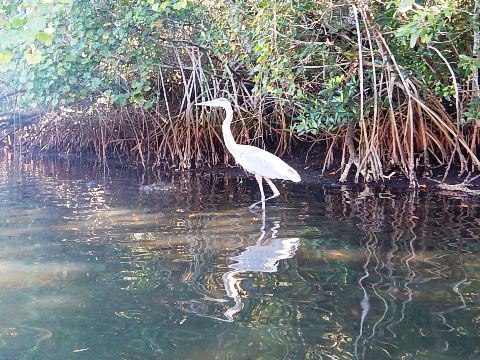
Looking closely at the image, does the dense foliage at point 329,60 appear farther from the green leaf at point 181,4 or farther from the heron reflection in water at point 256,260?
the heron reflection in water at point 256,260

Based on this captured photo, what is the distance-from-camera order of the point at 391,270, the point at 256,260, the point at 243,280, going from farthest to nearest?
1. the point at 256,260
2. the point at 391,270
3. the point at 243,280

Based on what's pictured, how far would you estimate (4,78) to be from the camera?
34.7 feet

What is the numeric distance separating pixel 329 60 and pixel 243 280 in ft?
13.0

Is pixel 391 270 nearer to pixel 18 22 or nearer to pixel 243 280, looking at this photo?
pixel 243 280

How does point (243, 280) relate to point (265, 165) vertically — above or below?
below

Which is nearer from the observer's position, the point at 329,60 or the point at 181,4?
the point at 181,4

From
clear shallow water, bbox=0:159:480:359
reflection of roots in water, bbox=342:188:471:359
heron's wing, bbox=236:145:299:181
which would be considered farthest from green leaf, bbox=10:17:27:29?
heron's wing, bbox=236:145:299:181

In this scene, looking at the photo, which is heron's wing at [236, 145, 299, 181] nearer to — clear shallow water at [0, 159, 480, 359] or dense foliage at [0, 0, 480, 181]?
clear shallow water at [0, 159, 480, 359]

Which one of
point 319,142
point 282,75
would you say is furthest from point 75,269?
point 319,142

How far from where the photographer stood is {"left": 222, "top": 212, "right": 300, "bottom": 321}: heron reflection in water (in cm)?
273

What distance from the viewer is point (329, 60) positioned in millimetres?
6316

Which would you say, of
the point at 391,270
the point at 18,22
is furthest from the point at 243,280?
the point at 18,22

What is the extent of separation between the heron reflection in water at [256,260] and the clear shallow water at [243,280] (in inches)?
0.4

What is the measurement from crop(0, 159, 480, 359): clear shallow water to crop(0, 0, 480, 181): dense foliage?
1.27m
